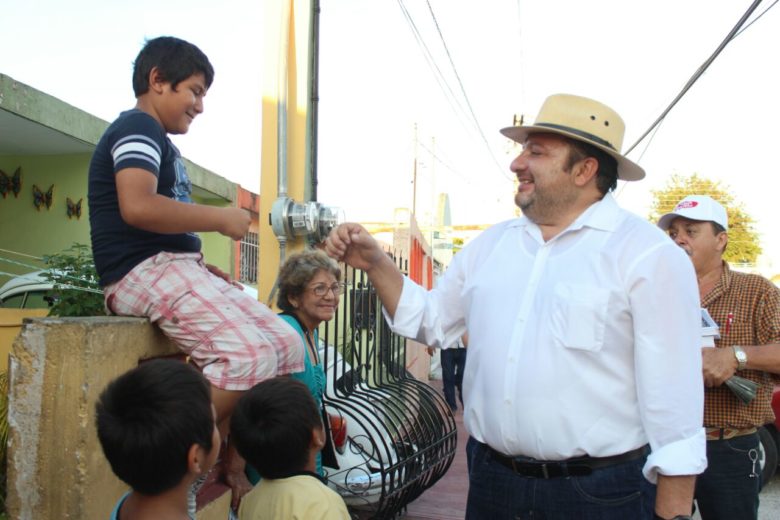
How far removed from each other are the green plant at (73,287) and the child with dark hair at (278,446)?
228 cm

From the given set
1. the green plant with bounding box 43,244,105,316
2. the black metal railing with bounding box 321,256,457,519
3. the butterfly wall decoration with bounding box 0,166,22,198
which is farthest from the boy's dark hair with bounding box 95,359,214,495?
the butterfly wall decoration with bounding box 0,166,22,198

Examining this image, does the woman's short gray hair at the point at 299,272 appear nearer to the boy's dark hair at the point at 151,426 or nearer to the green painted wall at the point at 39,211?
the boy's dark hair at the point at 151,426

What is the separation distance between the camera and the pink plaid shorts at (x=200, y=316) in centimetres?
234

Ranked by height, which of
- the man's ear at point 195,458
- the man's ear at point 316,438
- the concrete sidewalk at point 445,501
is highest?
the man's ear at point 195,458

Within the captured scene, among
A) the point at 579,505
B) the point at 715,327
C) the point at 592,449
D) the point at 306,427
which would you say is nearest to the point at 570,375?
the point at 592,449

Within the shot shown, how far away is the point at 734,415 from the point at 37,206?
9.40 metres

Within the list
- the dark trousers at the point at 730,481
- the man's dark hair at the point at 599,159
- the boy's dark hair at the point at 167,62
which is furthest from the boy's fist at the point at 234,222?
the dark trousers at the point at 730,481

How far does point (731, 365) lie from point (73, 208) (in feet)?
30.0

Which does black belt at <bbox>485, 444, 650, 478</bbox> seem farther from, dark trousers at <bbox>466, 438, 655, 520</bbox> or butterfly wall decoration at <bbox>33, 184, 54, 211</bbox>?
butterfly wall decoration at <bbox>33, 184, 54, 211</bbox>

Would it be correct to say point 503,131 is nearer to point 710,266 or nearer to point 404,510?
point 710,266

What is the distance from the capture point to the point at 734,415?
3.23 m

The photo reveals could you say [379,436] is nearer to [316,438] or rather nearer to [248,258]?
[316,438]

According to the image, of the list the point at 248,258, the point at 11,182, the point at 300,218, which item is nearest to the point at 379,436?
the point at 300,218

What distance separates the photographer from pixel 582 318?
214 cm
